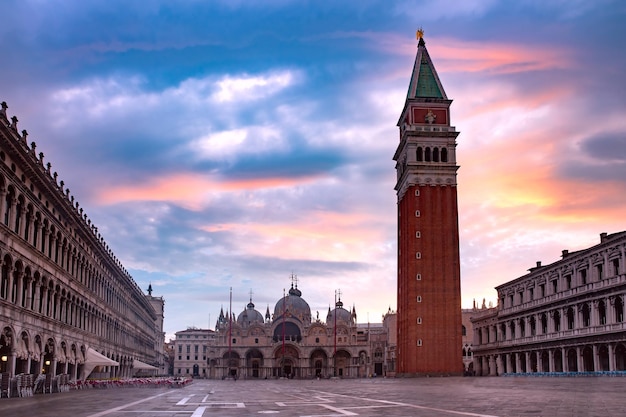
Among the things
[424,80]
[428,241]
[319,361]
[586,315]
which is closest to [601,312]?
[586,315]

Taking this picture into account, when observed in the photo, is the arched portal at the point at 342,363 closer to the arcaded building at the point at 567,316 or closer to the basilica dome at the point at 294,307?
the basilica dome at the point at 294,307

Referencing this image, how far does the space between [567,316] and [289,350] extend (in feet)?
243

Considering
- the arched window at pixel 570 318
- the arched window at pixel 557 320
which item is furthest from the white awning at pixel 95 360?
the arched window at pixel 557 320

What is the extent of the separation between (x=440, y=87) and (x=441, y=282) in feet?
98.3

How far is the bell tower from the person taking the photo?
90.6 metres

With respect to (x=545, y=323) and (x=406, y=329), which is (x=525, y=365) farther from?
(x=406, y=329)

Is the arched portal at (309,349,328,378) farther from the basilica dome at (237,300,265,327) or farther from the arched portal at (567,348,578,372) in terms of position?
the arched portal at (567,348,578,372)

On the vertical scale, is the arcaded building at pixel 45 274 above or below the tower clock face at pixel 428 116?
below

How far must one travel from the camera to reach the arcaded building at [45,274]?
111ft

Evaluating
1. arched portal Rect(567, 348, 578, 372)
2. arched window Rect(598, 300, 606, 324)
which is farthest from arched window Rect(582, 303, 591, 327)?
arched portal Rect(567, 348, 578, 372)

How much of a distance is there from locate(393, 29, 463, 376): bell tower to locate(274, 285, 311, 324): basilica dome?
142 ft

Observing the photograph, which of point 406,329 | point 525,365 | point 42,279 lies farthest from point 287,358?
point 42,279

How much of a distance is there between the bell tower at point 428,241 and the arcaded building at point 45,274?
40.7 metres

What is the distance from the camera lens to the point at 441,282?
3659 inches
